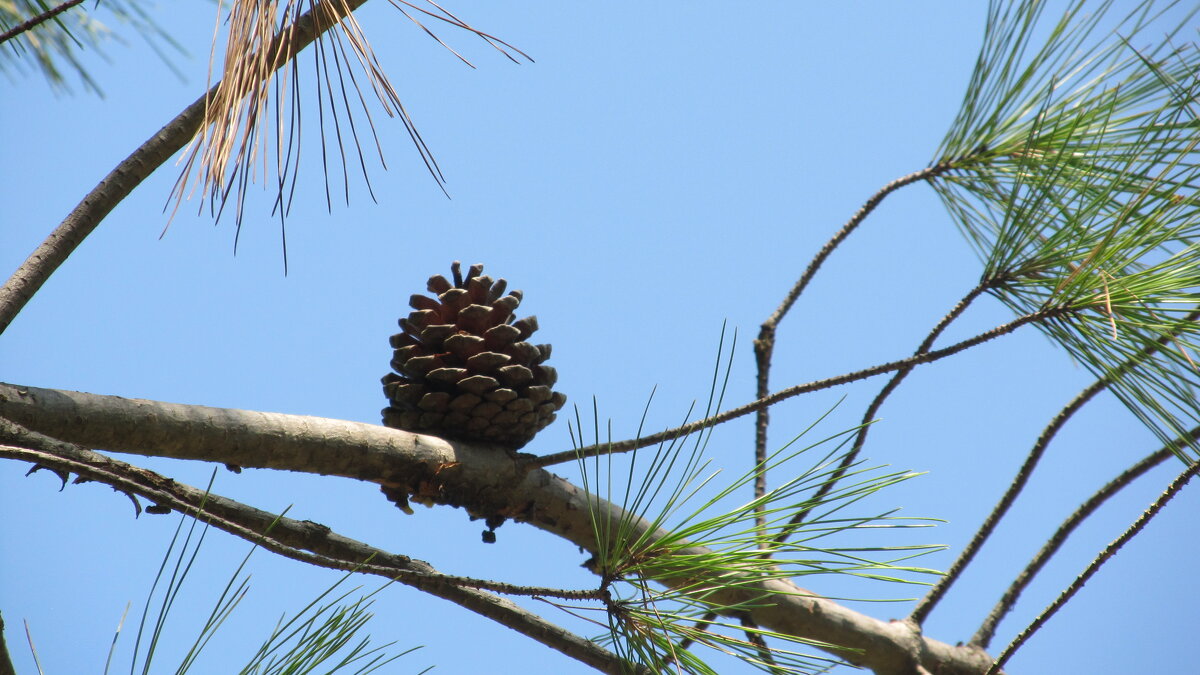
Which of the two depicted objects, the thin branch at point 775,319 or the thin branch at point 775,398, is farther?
the thin branch at point 775,319

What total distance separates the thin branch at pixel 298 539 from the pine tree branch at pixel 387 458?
86 mm

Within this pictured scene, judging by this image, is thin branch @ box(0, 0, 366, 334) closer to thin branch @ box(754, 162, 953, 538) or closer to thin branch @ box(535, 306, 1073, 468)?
thin branch @ box(535, 306, 1073, 468)

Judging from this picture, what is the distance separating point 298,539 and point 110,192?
0.95 ft

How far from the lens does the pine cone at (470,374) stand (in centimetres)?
77

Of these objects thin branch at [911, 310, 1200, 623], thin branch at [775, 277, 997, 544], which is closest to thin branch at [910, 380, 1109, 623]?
thin branch at [911, 310, 1200, 623]

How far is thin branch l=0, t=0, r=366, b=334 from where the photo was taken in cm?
61

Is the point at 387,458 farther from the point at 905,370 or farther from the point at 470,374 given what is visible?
the point at 905,370

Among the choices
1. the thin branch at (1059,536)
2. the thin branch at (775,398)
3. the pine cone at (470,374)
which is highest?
the pine cone at (470,374)

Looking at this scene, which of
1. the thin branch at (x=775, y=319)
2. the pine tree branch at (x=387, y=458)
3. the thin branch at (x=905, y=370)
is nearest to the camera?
the pine tree branch at (x=387, y=458)

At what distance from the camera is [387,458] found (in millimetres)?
702

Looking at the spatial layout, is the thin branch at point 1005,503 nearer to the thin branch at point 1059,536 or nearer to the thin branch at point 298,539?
the thin branch at point 1059,536

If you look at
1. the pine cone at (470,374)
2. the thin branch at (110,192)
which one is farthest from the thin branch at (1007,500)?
the thin branch at (110,192)

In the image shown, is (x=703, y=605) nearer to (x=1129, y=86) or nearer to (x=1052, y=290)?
(x=1052, y=290)

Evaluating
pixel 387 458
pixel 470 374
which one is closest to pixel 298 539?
pixel 387 458
